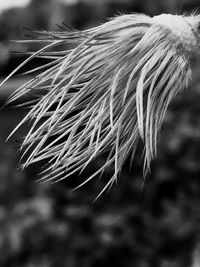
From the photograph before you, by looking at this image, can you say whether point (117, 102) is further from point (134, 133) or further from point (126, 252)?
point (126, 252)

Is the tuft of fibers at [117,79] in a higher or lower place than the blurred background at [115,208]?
higher

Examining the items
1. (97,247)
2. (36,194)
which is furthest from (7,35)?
(97,247)

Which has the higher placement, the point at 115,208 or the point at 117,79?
the point at 117,79

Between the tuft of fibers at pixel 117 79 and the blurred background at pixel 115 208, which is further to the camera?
the blurred background at pixel 115 208

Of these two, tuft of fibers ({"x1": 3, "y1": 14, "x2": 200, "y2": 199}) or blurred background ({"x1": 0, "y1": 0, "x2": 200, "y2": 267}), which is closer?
tuft of fibers ({"x1": 3, "y1": 14, "x2": 200, "y2": 199})

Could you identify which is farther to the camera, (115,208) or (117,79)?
(115,208)
